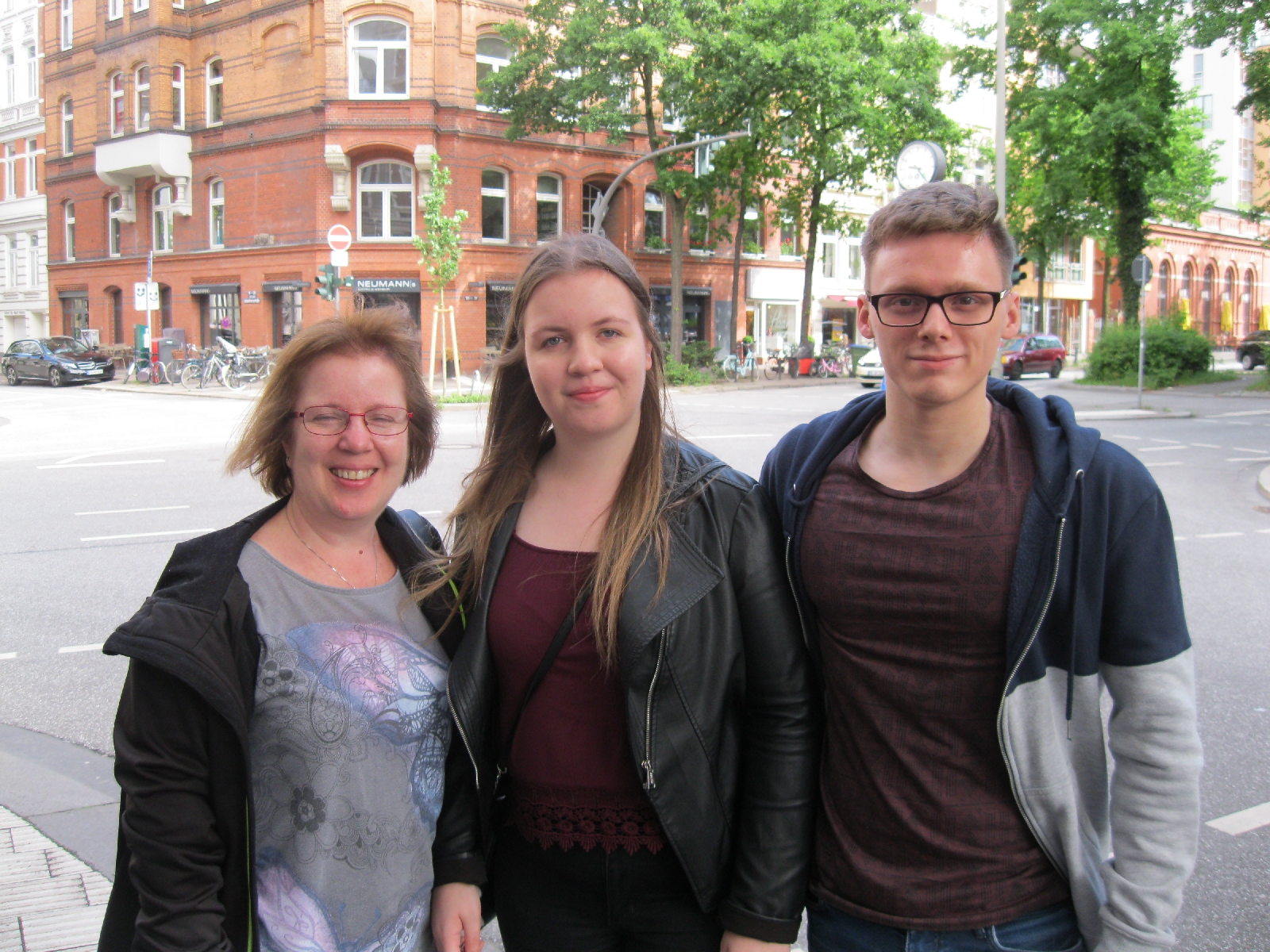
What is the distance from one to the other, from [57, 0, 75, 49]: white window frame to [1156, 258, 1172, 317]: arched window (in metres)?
58.8

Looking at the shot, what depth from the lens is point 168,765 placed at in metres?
1.58

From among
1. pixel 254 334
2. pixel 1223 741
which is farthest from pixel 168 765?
pixel 254 334

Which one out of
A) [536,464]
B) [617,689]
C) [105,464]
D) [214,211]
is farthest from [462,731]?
[214,211]

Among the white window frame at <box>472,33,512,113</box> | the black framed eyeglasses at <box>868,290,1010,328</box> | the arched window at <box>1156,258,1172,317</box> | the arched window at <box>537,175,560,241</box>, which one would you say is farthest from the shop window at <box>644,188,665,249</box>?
the arched window at <box>1156,258,1172,317</box>

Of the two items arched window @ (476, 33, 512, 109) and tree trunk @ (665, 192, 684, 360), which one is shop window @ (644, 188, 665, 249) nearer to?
tree trunk @ (665, 192, 684, 360)

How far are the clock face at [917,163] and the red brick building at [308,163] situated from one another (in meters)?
23.4

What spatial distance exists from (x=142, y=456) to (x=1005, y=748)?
14.5m

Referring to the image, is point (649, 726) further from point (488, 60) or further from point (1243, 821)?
point (488, 60)

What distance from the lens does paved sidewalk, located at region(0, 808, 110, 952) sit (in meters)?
2.86

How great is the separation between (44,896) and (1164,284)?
6926 centimetres

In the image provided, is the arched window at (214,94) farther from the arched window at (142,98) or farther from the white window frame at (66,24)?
the white window frame at (66,24)

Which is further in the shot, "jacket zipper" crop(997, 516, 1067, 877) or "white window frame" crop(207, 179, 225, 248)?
"white window frame" crop(207, 179, 225, 248)

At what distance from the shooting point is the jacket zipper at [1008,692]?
5.27ft

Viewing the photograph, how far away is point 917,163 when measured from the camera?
9602mm
